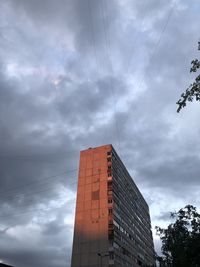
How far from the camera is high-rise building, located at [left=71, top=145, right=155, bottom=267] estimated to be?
77.7m

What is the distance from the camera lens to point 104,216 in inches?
3182

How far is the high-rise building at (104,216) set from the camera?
255ft

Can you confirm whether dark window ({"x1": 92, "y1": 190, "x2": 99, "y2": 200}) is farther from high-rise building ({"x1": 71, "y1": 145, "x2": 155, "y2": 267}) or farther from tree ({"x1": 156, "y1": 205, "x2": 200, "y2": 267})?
tree ({"x1": 156, "y1": 205, "x2": 200, "y2": 267})

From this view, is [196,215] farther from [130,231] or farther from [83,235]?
[130,231]

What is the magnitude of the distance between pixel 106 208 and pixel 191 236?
44.2 meters

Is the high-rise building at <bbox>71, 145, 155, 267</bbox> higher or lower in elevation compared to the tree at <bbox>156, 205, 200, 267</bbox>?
higher

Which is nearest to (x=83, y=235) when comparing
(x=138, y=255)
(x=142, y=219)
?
(x=138, y=255)

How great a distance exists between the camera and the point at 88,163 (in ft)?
312

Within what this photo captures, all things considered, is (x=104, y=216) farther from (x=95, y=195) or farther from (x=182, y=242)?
(x=182, y=242)

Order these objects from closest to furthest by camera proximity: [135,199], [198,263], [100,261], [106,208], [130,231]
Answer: [198,263], [100,261], [106,208], [130,231], [135,199]

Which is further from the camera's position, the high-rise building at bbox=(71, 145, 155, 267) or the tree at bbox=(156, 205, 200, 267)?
the high-rise building at bbox=(71, 145, 155, 267)

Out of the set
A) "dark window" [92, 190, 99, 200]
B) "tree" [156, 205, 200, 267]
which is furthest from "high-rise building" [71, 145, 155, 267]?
"tree" [156, 205, 200, 267]

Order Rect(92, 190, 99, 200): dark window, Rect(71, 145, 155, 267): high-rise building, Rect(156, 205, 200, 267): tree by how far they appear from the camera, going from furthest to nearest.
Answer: Rect(92, 190, 99, 200): dark window
Rect(71, 145, 155, 267): high-rise building
Rect(156, 205, 200, 267): tree

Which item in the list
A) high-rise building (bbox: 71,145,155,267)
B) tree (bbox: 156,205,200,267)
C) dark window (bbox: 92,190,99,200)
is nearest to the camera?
tree (bbox: 156,205,200,267)
